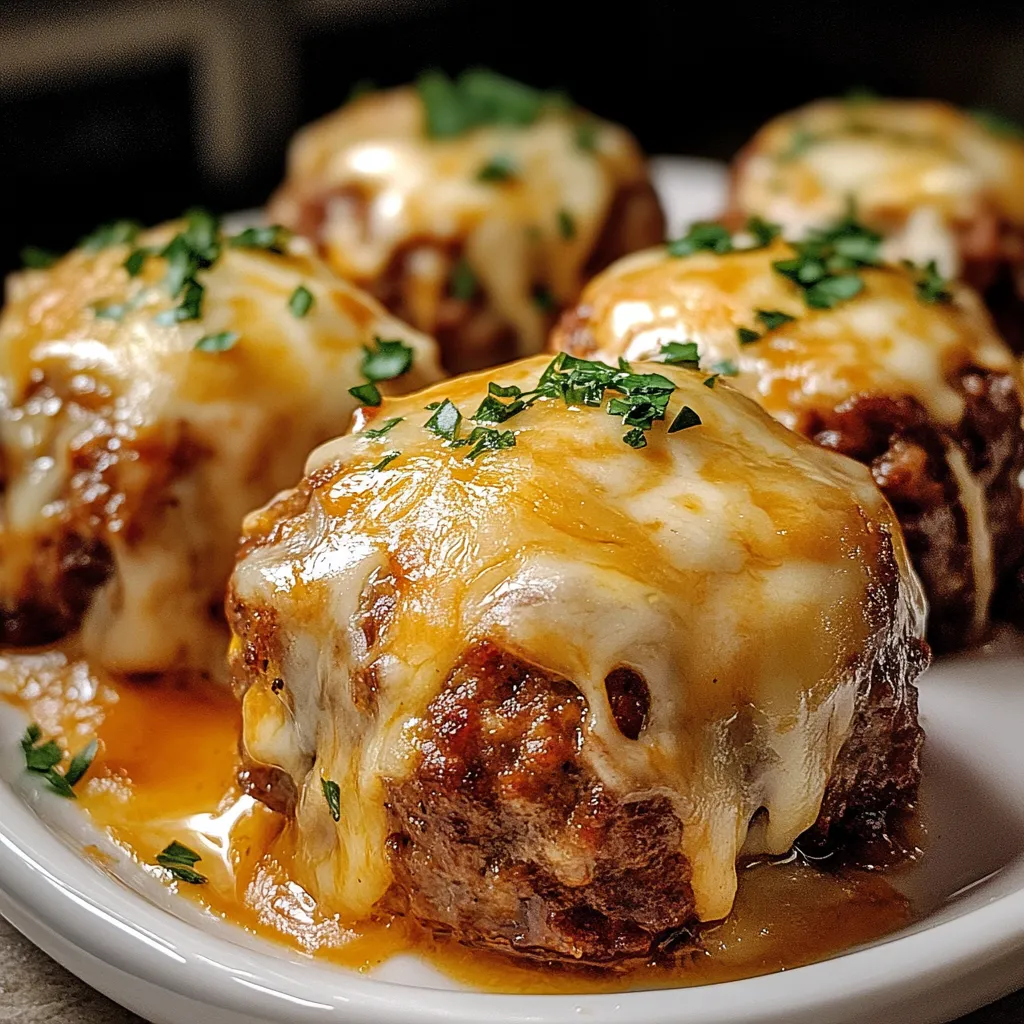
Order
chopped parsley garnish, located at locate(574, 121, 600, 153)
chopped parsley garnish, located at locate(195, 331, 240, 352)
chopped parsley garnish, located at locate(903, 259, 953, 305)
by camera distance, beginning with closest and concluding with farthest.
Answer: chopped parsley garnish, located at locate(195, 331, 240, 352)
chopped parsley garnish, located at locate(903, 259, 953, 305)
chopped parsley garnish, located at locate(574, 121, 600, 153)

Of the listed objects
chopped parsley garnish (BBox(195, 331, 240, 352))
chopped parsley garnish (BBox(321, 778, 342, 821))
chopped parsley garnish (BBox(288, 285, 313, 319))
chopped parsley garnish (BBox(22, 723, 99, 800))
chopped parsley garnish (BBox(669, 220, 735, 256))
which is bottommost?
chopped parsley garnish (BBox(22, 723, 99, 800))

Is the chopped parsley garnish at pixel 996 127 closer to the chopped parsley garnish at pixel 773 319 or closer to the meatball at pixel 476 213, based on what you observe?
the meatball at pixel 476 213

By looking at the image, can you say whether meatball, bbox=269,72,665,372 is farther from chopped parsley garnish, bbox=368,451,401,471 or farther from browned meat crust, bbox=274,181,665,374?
chopped parsley garnish, bbox=368,451,401,471

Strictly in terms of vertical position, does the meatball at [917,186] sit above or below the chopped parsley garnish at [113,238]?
below

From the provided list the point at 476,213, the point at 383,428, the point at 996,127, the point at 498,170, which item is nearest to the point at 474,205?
the point at 476,213

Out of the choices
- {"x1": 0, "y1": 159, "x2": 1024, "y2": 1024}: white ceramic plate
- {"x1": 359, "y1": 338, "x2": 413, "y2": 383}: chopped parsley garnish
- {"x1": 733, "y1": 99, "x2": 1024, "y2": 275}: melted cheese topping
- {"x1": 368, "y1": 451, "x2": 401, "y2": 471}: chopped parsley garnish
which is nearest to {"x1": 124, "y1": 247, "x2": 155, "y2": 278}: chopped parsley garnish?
{"x1": 359, "y1": 338, "x2": 413, "y2": 383}: chopped parsley garnish

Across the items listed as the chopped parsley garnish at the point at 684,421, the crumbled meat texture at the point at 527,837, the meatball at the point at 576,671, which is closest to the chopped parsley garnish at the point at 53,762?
the meatball at the point at 576,671
